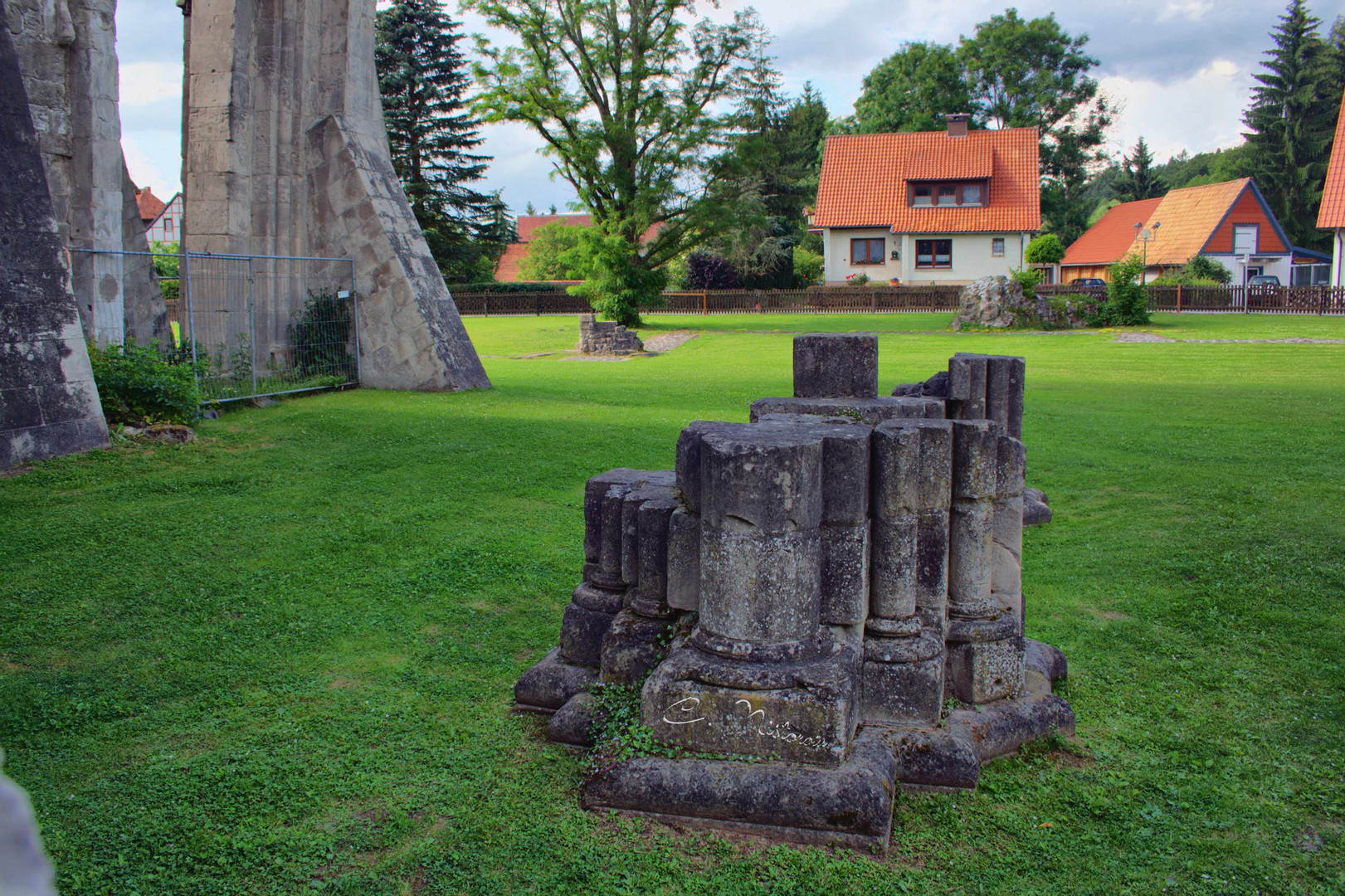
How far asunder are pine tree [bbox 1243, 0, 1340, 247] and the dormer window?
68.7 ft

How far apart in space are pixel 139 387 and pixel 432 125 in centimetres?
3378

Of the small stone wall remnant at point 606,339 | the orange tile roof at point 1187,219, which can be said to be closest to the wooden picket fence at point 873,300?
the orange tile roof at point 1187,219

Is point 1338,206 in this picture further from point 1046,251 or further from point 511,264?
A: point 511,264

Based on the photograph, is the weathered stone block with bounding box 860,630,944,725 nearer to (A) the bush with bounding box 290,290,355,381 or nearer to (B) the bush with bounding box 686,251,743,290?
(A) the bush with bounding box 290,290,355,381

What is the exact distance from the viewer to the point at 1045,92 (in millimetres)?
55438

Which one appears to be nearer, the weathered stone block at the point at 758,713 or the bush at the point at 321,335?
the weathered stone block at the point at 758,713

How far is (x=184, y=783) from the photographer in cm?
400

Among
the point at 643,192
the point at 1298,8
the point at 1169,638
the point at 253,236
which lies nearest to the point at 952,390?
the point at 1169,638

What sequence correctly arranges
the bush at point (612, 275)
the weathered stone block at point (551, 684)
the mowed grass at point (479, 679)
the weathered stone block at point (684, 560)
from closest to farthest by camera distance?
the mowed grass at point (479, 679) < the weathered stone block at point (684, 560) < the weathered stone block at point (551, 684) < the bush at point (612, 275)

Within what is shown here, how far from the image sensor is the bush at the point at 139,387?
10375mm

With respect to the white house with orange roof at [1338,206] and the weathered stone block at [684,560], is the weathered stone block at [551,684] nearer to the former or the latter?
the weathered stone block at [684,560]

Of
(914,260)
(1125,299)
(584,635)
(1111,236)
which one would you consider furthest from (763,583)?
(1111,236)

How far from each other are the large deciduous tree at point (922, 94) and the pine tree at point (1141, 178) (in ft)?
47.8

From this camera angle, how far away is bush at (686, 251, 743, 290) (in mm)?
47531
